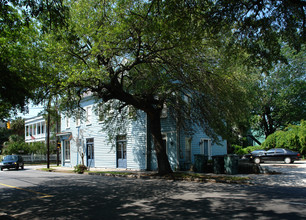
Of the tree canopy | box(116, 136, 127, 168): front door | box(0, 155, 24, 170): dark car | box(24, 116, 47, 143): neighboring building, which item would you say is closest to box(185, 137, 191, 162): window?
the tree canopy

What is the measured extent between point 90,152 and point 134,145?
7.05 m

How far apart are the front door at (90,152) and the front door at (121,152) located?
3.96 meters

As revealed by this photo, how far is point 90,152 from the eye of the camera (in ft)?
88.0

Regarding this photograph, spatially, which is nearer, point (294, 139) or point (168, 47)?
point (168, 47)

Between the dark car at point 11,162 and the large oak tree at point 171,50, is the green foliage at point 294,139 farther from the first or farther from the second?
the dark car at point 11,162

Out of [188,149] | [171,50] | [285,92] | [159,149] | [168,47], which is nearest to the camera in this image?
[168,47]

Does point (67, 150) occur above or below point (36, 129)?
below

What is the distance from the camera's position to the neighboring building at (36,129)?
4756cm

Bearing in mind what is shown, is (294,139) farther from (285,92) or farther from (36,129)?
(36,129)

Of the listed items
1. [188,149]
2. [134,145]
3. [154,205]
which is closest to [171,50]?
[154,205]

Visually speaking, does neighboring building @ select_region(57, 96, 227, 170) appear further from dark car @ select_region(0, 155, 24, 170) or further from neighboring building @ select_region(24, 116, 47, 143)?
neighboring building @ select_region(24, 116, 47, 143)

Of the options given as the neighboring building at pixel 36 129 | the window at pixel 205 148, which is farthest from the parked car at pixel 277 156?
the neighboring building at pixel 36 129

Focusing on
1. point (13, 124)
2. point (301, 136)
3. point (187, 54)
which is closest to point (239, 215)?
point (187, 54)

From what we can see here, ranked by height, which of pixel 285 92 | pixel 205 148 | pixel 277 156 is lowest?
pixel 277 156
